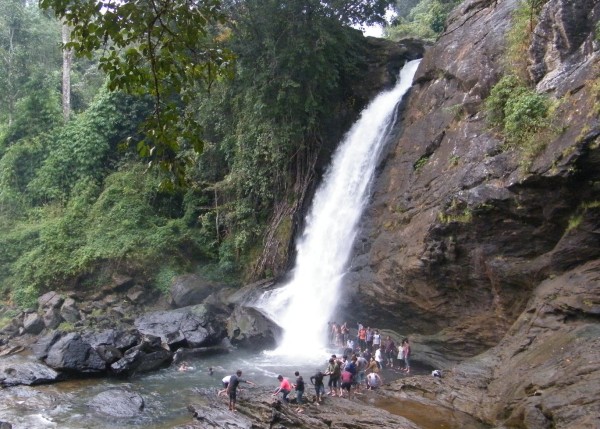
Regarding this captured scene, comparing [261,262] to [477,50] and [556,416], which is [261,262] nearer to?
[477,50]

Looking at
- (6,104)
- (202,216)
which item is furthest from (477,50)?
(6,104)

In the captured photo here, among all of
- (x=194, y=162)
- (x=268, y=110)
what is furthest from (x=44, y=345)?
(x=268, y=110)

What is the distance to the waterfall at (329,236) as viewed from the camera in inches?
687

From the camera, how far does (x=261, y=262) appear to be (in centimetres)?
2038

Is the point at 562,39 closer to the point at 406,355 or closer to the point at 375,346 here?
the point at 406,355

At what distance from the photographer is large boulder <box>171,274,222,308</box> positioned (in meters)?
20.5

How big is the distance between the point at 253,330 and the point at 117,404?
20.0 feet

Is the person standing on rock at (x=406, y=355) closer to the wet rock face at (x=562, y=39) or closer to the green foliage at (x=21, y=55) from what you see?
the wet rock face at (x=562, y=39)

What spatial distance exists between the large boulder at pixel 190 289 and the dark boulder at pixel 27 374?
22.0ft

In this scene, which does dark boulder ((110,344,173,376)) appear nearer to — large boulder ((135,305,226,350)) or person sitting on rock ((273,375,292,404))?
large boulder ((135,305,226,350))

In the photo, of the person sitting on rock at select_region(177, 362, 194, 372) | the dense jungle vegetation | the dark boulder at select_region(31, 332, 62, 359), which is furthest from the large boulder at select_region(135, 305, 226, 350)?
the dense jungle vegetation

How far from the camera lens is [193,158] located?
22.4m

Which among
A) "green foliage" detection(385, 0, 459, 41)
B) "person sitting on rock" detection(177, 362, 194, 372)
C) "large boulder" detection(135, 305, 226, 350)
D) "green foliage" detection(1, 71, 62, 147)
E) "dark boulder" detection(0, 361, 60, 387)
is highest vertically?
"green foliage" detection(385, 0, 459, 41)

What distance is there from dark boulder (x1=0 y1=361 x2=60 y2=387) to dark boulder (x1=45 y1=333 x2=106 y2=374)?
0.26 metres
